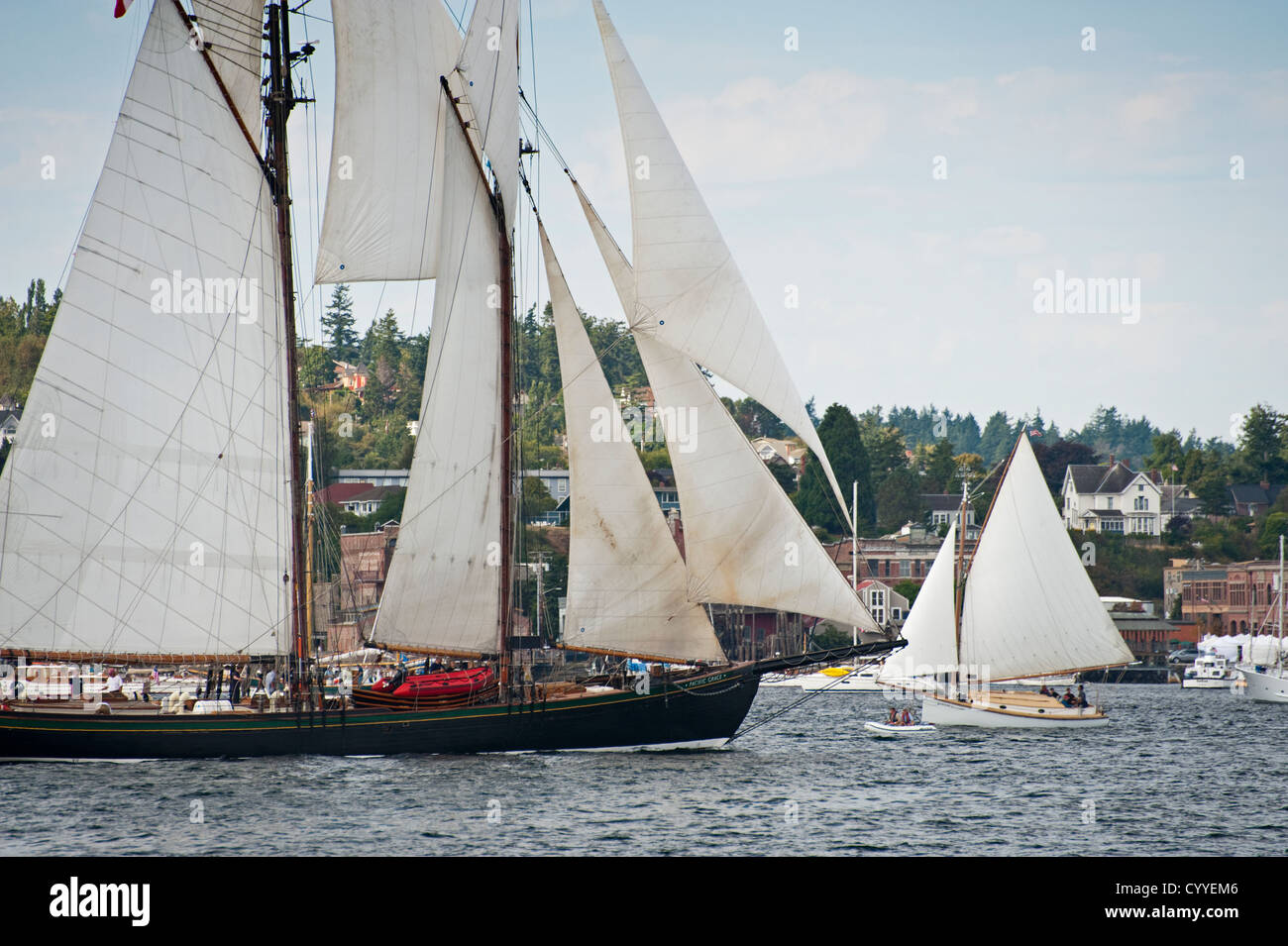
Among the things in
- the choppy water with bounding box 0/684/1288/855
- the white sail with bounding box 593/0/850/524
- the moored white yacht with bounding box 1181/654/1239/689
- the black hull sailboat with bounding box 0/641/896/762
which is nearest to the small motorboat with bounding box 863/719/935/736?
the choppy water with bounding box 0/684/1288/855

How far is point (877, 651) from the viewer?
165 feet

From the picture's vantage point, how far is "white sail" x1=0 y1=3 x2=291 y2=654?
145ft

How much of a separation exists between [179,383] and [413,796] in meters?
14.5

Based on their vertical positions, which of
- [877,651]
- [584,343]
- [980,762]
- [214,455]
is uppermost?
[584,343]

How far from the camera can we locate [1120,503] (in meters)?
186

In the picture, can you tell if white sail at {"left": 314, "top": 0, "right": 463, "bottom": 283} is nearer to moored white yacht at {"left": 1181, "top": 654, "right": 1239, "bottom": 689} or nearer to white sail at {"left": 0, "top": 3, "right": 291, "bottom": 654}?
white sail at {"left": 0, "top": 3, "right": 291, "bottom": 654}

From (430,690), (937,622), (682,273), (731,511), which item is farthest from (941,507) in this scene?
(682,273)

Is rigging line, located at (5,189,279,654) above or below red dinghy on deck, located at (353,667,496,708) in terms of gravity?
above

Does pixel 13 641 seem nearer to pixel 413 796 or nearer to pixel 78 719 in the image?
pixel 78 719

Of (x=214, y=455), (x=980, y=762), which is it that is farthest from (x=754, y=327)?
(x=980, y=762)

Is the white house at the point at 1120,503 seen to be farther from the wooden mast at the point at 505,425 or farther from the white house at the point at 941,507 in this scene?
the wooden mast at the point at 505,425

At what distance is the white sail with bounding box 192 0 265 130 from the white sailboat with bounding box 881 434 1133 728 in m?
38.0

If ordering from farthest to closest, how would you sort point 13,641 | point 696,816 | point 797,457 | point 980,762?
point 797,457
point 980,762
point 13,641
point 696,816

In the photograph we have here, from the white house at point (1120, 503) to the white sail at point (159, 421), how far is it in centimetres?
15152
